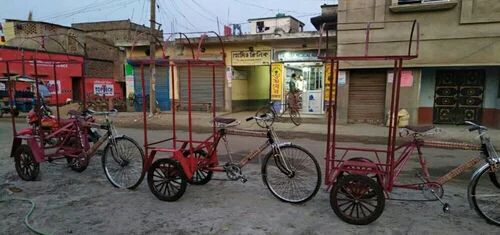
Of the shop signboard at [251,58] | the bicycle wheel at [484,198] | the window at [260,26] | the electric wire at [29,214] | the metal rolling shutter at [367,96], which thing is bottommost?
the electric wire at [29,214]

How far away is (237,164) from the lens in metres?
4.95

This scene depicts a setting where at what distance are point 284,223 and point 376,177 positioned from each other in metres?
1.30

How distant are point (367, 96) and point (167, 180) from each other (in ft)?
35.5

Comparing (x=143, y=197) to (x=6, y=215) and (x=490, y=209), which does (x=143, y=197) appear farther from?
(x=490, y=209)

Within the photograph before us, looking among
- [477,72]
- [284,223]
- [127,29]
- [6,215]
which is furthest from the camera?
[127,29]

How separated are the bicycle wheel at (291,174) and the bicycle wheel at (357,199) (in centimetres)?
45

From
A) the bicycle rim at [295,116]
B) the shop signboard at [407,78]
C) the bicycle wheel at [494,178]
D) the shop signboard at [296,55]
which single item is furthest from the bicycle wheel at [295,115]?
the bicycle wheel at [494,178]

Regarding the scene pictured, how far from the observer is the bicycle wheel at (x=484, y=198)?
387 centimetres

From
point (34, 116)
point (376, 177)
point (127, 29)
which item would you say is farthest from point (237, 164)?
point (127, 29)

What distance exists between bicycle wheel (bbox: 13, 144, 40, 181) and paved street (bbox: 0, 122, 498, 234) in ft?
0.43

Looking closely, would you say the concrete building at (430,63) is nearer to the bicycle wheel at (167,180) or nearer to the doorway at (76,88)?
the bicycle wheel at (167,180)

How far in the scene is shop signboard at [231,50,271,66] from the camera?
16453 millimetres

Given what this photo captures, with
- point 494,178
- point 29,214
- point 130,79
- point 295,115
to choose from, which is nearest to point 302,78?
point 295,115

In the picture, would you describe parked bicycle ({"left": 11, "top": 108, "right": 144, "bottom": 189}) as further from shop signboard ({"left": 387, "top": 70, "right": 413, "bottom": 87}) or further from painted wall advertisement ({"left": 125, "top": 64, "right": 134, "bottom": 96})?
painted wall advertisement ({"left": 125, "top": 64, "right": 134, "bottom": 96})
